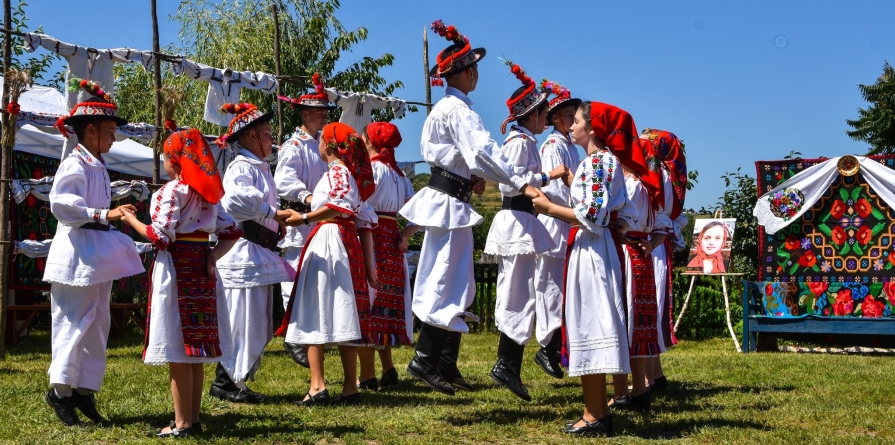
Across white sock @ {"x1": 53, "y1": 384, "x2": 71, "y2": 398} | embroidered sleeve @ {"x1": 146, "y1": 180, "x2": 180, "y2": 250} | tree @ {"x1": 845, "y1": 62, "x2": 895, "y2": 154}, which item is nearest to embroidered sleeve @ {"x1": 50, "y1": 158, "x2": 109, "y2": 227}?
embroidered sleeve @ {"x1": 146, "y1": 180, "x2": 180, "y2": 250}

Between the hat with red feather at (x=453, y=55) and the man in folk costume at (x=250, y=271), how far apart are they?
3.75ft

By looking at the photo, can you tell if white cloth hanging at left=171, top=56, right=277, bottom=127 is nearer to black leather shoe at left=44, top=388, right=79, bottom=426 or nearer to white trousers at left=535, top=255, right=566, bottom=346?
white trousers at left=535, top=255, right=566, bottom=346

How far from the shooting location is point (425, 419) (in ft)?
17.1

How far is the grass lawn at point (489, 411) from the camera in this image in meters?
4.75

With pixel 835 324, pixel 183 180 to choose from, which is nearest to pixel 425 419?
pixel 183 180

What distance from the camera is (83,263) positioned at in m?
4.97

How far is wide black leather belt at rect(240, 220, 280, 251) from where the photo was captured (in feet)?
19.5

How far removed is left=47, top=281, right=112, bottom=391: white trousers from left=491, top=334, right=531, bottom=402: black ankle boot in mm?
2271

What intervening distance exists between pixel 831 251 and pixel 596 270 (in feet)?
21.2

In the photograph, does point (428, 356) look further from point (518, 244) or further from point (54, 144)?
point (54, 144)

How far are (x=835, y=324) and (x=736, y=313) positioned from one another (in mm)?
2169

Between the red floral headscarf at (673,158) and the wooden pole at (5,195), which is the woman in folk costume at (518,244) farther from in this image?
the wooden pole at (5,195)

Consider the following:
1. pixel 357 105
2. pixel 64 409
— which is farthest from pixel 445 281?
pixel 357 105

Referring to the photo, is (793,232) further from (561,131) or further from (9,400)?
(9,400)
